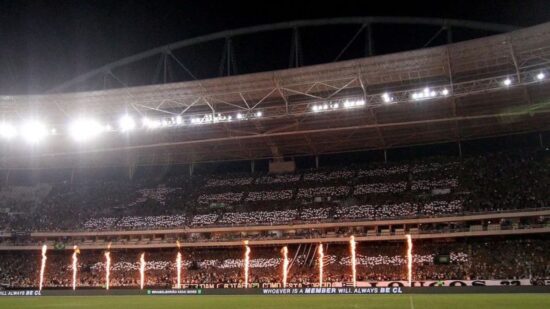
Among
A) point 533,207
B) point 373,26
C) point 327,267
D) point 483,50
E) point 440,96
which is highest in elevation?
point 373,26

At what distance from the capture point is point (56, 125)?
160 feet

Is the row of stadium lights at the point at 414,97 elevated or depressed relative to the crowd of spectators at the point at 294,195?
elevated

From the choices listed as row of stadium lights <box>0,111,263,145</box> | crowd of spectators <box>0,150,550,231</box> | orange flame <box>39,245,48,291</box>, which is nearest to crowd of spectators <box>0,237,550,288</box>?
orange flame <box>39,245,48,291</box>

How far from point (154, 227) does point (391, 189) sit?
24667 mm

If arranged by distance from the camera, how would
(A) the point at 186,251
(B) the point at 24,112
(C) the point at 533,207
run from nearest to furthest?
(C) the point at 533,207 < (B) the point at 24,112 < (A) the point at 186,251

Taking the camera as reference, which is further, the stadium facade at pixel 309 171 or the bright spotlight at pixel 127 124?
the bright spotlight at pixel 127 124

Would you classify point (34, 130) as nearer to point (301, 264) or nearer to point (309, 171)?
point (301, 264)

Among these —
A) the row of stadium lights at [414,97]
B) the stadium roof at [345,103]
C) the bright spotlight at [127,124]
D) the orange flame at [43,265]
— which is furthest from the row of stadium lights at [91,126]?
the orange flame at [43,265]

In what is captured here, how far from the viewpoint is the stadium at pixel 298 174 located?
39438 mm

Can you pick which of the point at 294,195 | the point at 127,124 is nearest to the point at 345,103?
the point at 294,195

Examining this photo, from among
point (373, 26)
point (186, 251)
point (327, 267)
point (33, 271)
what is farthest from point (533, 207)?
point (33, 271)

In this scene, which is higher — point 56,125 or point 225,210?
point 56,125

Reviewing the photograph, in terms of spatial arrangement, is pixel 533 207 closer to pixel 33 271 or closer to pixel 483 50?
pixel 483 50

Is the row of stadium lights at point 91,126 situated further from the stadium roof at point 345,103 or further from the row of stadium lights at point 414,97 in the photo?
the row of stadium lights at point 414,97
